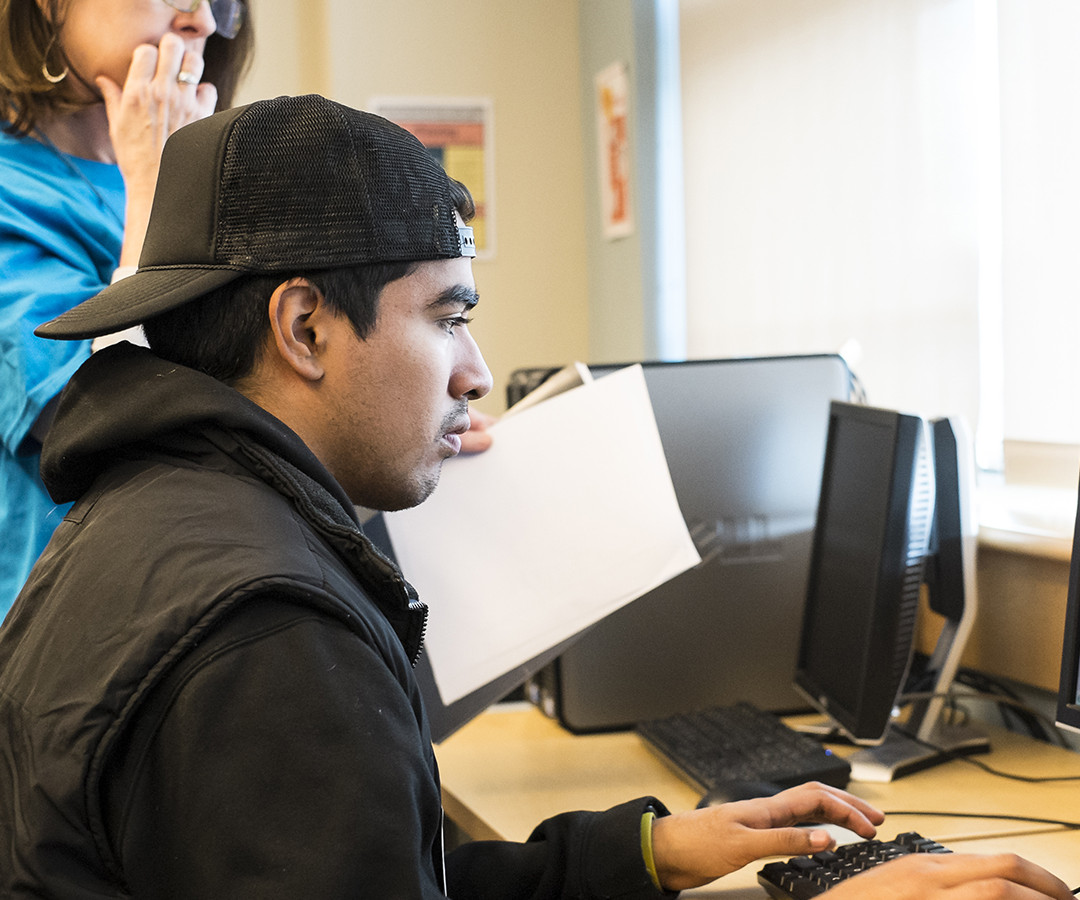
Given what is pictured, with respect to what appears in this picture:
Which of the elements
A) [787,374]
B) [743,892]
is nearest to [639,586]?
[743,892]

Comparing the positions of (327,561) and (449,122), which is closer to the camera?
(327,561)

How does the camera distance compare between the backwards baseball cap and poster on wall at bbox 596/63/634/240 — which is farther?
poster on wall at bbox 596/63/634/240

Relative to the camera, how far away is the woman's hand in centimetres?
124

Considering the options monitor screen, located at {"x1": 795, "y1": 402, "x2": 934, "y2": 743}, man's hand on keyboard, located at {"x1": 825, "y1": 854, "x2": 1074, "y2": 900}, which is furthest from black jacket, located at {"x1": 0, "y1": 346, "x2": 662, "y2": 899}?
monitor screen, located at {"x1": 795, "y1": 402, "x2": 934, "y2": 743}

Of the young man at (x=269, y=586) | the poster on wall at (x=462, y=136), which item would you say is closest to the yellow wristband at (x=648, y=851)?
the young man at (x=269, y=586)

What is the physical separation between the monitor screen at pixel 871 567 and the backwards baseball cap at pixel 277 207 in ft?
2.19

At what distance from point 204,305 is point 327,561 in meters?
0.23

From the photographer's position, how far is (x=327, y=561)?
69 cm

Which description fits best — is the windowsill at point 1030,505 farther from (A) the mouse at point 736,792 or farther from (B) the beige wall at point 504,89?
(B) the beige wall at point 504,89

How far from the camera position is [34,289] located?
1.14 m

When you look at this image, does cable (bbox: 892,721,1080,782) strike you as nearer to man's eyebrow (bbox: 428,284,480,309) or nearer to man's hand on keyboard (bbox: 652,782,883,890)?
man's hand on keyboard (bbox: 652,782,883,890)

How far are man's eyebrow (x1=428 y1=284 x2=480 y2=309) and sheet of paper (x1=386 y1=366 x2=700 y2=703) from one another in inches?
15.5

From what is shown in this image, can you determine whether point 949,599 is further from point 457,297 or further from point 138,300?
point 138,300

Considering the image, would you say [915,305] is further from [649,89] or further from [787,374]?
[649,89]
